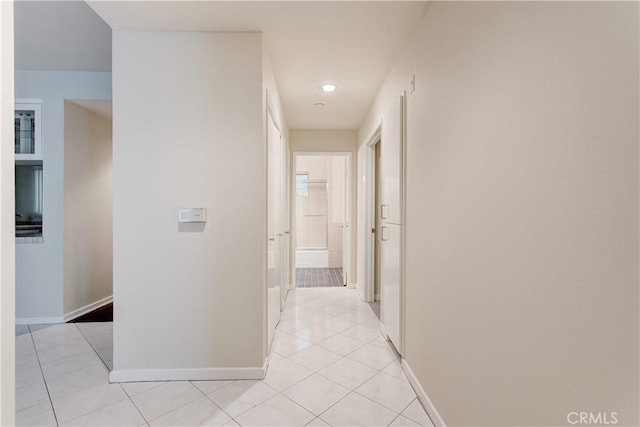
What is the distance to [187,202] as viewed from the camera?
2193 millimetres

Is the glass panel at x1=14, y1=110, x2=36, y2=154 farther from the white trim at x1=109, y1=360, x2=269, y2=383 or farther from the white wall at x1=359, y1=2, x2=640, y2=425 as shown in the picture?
the white wall at x1=359, y1=2, x2=640, y2=425

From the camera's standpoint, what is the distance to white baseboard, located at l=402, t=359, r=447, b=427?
1.65m

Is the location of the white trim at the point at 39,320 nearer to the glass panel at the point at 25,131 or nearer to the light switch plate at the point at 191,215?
the glass panel at the point at 25,131

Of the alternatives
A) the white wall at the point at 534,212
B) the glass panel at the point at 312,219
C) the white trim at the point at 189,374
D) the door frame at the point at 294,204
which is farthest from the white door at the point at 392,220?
the glass panel at the point at 312,219

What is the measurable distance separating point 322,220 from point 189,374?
6.27 metres

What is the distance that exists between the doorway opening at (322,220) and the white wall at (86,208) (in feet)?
8.20

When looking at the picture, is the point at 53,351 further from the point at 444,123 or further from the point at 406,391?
the point at 444,123

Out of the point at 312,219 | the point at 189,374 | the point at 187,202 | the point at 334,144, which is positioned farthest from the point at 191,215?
the point at 312,219

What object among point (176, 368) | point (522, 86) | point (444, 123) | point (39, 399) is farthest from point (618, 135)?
point (39, 399)

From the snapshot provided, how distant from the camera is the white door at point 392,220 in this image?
2.38m

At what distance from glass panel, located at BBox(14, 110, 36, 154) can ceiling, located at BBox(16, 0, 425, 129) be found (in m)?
0.53

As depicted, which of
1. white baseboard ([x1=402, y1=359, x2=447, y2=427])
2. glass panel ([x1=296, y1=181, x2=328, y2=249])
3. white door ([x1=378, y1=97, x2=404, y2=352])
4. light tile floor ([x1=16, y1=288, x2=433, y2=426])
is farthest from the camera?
glass panel ([x1=296, y1=181, x2=328, y2=249])

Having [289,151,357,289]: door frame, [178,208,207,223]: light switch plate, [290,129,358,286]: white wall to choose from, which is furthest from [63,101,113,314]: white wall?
[290,129,358,286]: white wall

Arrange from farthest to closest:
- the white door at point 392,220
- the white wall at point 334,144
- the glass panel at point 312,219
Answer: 1. the glass panel at point 312,219
2. the white wall at point 334,144
3. the white door at point 392,220
